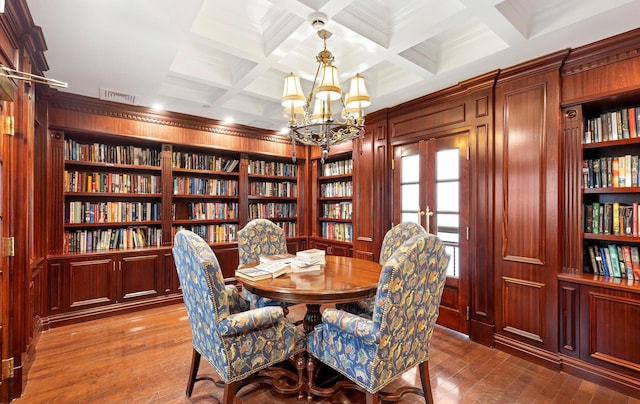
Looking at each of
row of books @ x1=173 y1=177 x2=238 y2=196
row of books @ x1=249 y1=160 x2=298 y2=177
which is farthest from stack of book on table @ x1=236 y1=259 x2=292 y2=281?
row of books @ x1=249 y1=160 x2=298 y2=177

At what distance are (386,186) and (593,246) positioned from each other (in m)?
2.05

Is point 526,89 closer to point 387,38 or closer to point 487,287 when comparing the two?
point 387,38

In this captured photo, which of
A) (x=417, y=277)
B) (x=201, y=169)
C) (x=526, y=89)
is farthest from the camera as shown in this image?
(x=201, y=169)

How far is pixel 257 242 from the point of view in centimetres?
306

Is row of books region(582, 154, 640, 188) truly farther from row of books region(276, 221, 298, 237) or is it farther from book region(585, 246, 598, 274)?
row of books region(276, 221, 298, 237)

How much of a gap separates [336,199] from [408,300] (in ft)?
11.4

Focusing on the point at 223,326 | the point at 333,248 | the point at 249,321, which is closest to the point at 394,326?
the point at 249,321

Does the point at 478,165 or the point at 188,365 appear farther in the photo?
the point at 478,165

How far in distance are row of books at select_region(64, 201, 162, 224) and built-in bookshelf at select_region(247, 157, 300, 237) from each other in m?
1.36

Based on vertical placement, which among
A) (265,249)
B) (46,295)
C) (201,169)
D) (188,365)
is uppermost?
(201,169)

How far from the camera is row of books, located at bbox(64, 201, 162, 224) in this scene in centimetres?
347

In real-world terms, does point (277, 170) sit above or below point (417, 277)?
above

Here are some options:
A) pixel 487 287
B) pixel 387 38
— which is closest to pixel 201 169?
pixel 387 38

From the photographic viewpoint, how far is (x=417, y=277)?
62.4 inches
